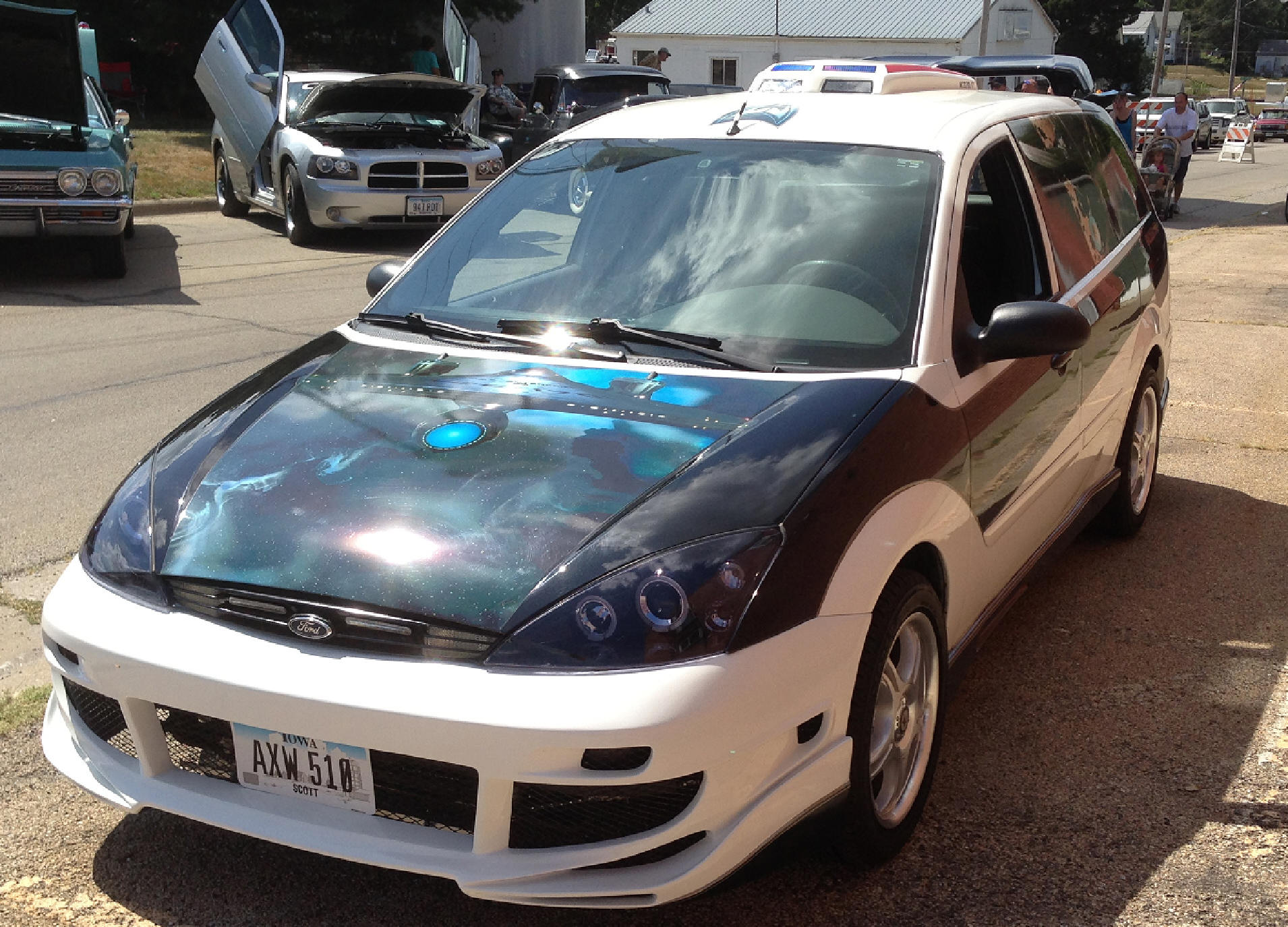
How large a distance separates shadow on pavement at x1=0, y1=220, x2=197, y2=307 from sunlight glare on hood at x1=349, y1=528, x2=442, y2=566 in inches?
336

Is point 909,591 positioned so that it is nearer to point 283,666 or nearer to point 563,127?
point 283,666

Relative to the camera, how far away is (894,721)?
3137 millimetres

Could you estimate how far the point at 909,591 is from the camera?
303 cm

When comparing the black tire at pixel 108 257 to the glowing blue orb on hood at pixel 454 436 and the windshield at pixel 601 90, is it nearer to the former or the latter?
the windshield at pixel 601 90

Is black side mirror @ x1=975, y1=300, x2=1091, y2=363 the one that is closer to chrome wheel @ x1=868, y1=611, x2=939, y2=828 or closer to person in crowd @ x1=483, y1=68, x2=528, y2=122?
chrome wheel @ x1=868, y1=611, x2=939, y2=828

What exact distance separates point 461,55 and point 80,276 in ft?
15.1

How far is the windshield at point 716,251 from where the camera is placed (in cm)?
361

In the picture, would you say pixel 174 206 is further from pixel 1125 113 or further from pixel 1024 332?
pixel 1024 332

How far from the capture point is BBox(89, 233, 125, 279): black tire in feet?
37.7

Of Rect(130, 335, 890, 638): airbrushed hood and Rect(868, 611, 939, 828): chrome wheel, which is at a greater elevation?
Rect(130, 335, 890, 638): airbrushed hood

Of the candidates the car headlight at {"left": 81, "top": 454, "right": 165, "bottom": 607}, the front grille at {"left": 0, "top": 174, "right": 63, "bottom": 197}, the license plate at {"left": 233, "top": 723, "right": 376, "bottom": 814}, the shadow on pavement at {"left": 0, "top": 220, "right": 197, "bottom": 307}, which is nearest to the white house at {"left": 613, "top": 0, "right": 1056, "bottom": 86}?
the shadow on pavement at {"left": 0, "top": 220, "right": 197, "bottom": 307}

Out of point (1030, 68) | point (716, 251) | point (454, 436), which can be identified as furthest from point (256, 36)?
point (454, 436)

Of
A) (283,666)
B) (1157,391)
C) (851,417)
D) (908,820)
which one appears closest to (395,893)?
(283,666)

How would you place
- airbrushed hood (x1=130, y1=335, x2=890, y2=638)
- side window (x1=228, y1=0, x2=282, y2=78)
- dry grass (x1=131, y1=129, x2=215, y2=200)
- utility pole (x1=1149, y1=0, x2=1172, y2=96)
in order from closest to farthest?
1. airbrushed hood (x1=130, y1=335, x2=890, y2=638)
2. side window (x1=228, y1=0, x2=282, y2=78)
3. dry grass (x1=131, y1=129, x2=215, y2=200)
4. utility pole (x1=1149, y1=0, x2=1172, y2=96)
